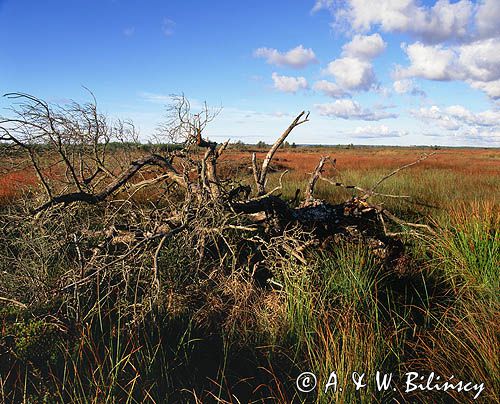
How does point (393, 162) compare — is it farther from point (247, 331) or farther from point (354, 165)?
point (247, 331)

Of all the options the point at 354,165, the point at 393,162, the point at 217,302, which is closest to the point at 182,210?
the point at 217,302

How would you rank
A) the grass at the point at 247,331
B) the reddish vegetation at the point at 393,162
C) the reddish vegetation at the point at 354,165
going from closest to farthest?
the grass at the point at 247,331, the reddish vegetation at the point at 354,165, the reddish vegetation at the point at 393,162

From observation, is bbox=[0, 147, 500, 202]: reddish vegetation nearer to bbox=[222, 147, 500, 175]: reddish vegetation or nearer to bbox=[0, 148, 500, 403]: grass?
bbox=[222, 147, 500, 175]: reddish vegetation

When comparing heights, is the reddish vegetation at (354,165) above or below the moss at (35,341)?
above

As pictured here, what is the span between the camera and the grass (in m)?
2.27

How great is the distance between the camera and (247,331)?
3.07 metres

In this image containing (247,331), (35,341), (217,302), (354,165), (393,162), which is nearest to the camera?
(35,341)

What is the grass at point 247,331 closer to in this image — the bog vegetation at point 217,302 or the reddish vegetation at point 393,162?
the bog vegetation at point 217,302

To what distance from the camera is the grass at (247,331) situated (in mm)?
2271

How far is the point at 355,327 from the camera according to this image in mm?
2600

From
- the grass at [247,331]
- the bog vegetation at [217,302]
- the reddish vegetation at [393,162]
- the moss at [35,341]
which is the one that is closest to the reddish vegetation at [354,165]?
the reddish vegetation at [393,162]

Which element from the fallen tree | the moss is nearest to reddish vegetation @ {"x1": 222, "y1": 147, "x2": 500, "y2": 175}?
the fallen tree

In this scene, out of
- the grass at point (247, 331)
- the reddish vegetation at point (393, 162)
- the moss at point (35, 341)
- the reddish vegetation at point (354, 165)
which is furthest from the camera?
Answer: the reddish vegetation at point (393, 162)

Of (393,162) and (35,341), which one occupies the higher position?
(393,162)
